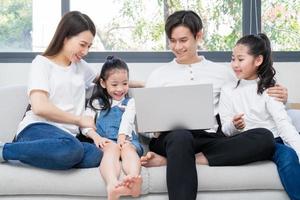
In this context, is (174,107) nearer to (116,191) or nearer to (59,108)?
(116,191)

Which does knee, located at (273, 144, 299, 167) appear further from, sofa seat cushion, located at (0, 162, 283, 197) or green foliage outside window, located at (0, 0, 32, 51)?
green foliage outside window, located at (0, 0, 32, 51)

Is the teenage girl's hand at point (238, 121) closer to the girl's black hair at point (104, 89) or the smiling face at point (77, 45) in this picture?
the girl's black hair at point (104, 89)

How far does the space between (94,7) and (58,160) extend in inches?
58.5

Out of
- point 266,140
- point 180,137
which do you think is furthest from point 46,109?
point 266,140

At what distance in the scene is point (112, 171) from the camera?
154cm

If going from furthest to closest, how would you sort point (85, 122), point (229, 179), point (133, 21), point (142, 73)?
point (133, 21)
point (142, 73)
point (85, 122)
point (229, 179)

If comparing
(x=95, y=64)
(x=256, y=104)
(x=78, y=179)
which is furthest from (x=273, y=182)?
(x=95, y=64)

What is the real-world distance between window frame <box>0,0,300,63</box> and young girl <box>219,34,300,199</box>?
74cm

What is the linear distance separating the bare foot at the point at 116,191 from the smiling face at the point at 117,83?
604 millimetres

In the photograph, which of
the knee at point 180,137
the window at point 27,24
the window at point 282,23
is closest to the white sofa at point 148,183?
the knee at point 180,137

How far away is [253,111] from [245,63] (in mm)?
234

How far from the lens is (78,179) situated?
5.11 feet

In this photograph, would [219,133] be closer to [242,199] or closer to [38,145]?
[242,199]

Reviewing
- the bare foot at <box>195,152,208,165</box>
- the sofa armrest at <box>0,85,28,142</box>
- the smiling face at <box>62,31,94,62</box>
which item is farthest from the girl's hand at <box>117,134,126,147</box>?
the sofa armrest at <box>0,85,28,142</box>
